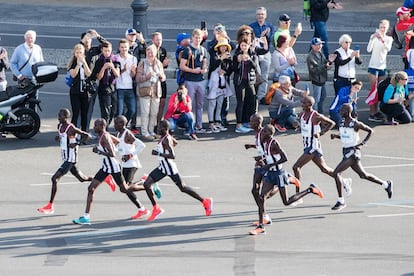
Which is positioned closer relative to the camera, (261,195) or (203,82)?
(261,195)

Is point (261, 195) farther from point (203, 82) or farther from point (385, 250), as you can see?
point (203, 82)

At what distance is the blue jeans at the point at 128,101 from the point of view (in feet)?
75.3

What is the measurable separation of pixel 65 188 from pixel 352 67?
7127 mm

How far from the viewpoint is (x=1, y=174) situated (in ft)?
66.0

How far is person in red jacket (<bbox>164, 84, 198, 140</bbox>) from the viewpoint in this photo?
74.9ft

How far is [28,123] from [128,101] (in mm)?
1884

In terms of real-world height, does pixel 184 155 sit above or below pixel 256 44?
below

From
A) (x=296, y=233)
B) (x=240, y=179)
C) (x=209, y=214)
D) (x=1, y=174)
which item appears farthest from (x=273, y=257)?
(x=1, y=174)

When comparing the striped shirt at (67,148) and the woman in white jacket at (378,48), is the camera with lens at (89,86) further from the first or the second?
the woman in white jacket at (378,48)

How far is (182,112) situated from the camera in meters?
22.9

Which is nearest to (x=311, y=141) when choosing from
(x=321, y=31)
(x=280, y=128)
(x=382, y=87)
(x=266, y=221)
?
(x=266, y=221)

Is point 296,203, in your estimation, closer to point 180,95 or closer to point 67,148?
point 67,148

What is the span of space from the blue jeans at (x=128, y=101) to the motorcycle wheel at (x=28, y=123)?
154 centimetres

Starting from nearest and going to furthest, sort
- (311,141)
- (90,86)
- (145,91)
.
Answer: (311,141) → (90,86) → (145,91)
